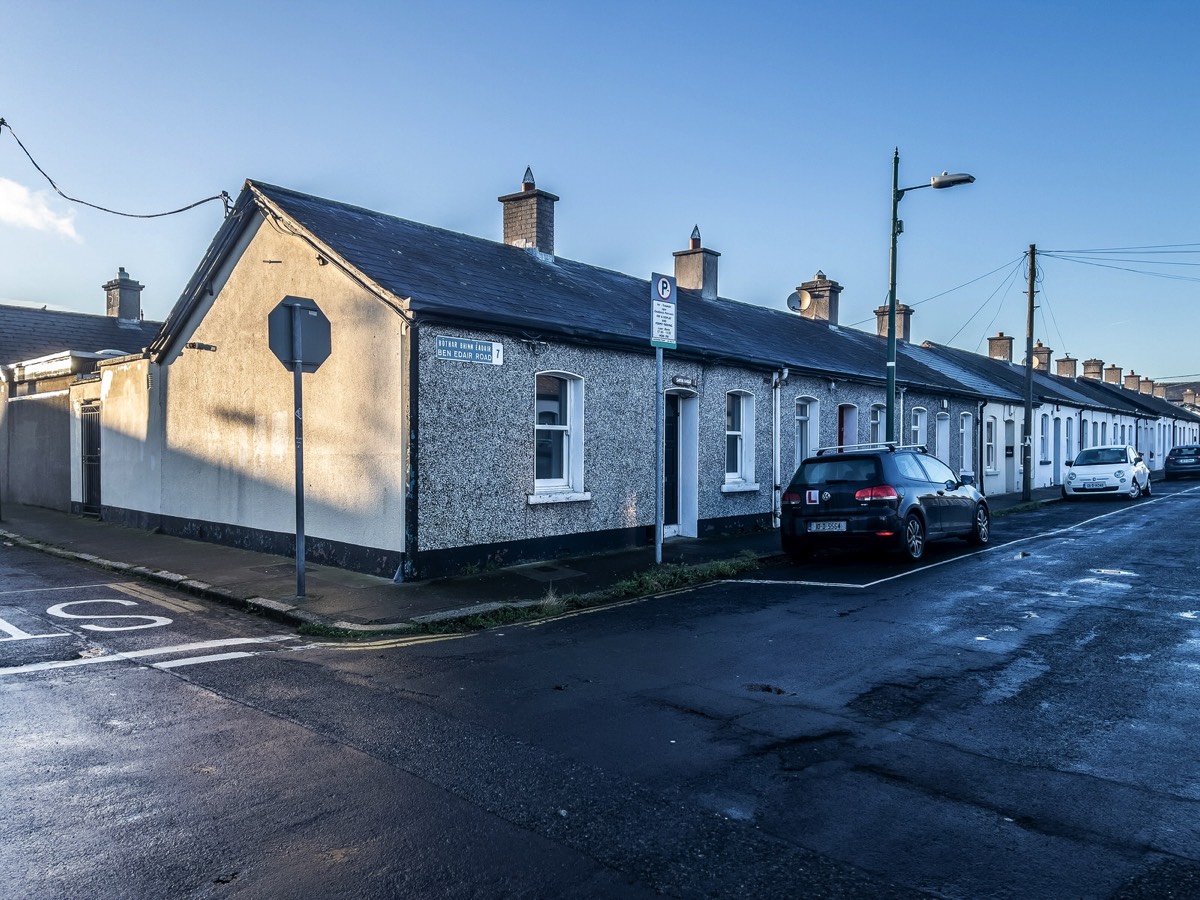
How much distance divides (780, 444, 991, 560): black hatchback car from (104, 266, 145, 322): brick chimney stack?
83.5 feet

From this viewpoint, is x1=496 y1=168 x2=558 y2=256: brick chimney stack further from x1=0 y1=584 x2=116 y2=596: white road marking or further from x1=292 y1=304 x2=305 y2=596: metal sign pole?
x1=0 y1=584 x2=116 y2=596: white road marking

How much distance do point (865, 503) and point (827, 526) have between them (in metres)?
0.63

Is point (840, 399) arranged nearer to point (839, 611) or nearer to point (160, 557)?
point (839, 611)

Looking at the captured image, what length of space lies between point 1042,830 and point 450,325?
8.97m

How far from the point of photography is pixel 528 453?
496 inches

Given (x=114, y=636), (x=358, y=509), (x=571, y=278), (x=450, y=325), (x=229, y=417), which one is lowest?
(x=114, y=636)

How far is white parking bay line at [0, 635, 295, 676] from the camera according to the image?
7.03 meters

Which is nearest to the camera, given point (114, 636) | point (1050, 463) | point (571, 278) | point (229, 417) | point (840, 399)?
point (114, 636)

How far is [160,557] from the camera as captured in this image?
13.3 meters

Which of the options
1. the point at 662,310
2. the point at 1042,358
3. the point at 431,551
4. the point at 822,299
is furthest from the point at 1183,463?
the point at 431,551

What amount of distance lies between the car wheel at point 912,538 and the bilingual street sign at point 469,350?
6.10 metres

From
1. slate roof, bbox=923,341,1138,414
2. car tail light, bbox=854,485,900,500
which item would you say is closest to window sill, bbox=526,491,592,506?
car tail light, bbox=854,485,900,500

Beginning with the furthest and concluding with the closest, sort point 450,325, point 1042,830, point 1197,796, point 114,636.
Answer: point 450,325 → point 114,636 → point 1197,796 → point 1042,830

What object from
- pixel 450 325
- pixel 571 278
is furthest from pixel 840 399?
pixel 450 325
